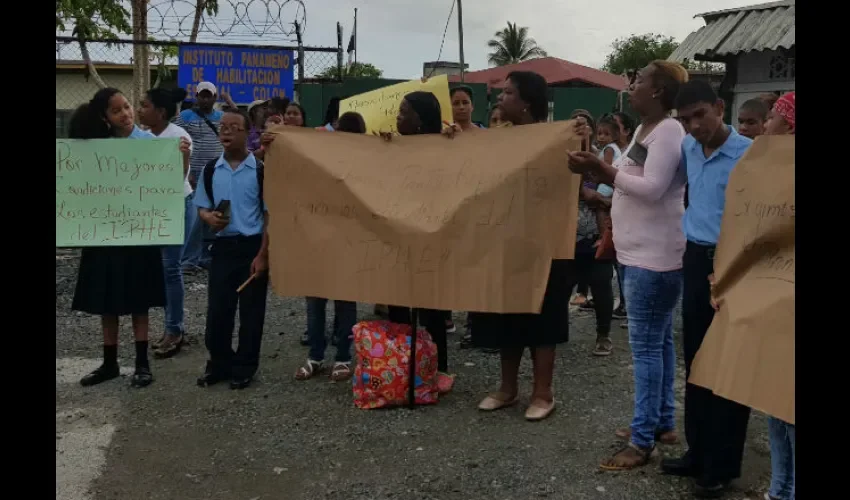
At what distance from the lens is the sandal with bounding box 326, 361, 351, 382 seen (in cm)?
524

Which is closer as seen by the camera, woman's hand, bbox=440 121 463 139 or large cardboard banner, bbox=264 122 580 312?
large cardboard banner, bbox=264 122 580 312

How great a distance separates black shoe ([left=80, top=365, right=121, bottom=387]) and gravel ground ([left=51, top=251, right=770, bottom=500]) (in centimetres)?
8

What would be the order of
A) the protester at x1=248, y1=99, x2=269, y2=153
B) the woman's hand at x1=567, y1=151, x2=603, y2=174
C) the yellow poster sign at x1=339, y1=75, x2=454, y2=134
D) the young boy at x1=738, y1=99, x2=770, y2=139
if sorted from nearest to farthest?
the woman's hand at x1=567, y1=151, x2=603, y2=174 < the young boy at x1=738, y1=99, x2=770, y2=139 < the yellow poster sign at x1=339, y1=75, x2=454, y2=134 < the protester at x1=248, y1=99, x2=269, y2=153

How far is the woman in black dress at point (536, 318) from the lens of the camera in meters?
4.35

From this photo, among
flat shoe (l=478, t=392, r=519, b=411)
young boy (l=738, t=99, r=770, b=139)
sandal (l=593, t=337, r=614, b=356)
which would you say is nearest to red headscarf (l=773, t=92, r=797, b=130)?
young boy (l=738, t=99, r=770, b=139)

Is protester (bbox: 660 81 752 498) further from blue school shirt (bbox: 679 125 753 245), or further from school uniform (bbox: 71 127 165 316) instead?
school uniform (bbox: 71 127 165 316)

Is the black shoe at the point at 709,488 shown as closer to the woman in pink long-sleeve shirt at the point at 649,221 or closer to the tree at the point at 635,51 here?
the woman in pink long-sleeve shirt at the point at 649,221

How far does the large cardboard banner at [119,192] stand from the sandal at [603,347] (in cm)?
327

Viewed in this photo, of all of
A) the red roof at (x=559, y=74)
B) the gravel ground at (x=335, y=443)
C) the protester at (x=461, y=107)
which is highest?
the red roof at (x=559, y=74)

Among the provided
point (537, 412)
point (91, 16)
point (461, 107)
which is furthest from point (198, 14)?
point (537, 412)

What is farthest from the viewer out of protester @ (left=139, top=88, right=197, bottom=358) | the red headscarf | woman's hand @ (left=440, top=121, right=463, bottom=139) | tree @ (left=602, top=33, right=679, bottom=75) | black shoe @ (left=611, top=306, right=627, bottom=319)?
tree @ (left=602, top=33, right=679, bottom=75)

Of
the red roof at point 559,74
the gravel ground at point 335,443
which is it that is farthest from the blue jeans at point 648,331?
the red roof at point 559,74

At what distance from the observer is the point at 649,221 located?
3600mm
